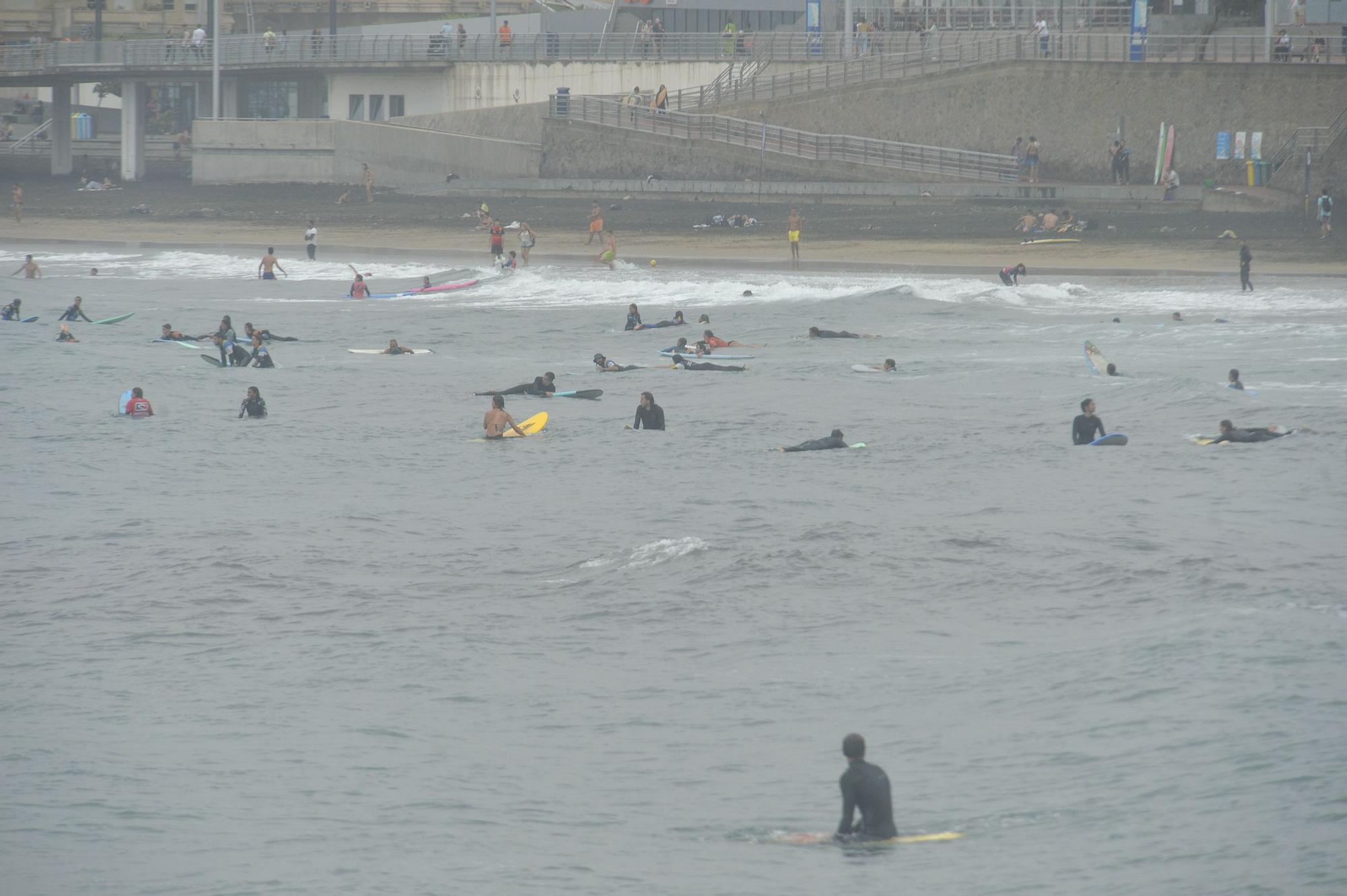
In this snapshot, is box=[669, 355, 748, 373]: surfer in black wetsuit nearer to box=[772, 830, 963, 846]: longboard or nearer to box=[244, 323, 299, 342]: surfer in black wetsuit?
box=[244, 323, 299, 342]: surfer in black wetsuit

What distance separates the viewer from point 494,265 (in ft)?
151

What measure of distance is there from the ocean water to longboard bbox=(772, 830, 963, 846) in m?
0.10

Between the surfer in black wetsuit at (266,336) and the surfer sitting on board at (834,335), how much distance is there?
10.8 m

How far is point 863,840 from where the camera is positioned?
12.0 m

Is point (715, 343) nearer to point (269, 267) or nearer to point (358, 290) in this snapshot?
point (358, 290)

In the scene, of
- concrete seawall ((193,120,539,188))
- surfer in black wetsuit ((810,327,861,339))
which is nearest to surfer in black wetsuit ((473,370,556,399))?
surfer in black wetsuit ((810,327,861,339))

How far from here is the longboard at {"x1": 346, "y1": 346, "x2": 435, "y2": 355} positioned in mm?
34281

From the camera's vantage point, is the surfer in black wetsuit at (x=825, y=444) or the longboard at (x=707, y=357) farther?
A: the longboard at (x=707, y=357)

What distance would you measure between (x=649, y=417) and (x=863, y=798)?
14576mm

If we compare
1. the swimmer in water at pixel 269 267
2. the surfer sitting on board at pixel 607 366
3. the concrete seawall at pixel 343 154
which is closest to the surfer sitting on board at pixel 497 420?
the surfer sitting on board at pixel 607 366

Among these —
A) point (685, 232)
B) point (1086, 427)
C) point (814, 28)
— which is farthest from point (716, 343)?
point (814, 28)

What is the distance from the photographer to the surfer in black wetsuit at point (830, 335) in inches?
1366

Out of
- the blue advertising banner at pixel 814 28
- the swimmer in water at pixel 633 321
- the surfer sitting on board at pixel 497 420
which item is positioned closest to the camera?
the surfer sitting on board at pixel 497 420

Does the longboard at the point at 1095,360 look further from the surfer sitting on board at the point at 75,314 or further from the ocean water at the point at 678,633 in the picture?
the surfer sitting on board at the point at 75,314
